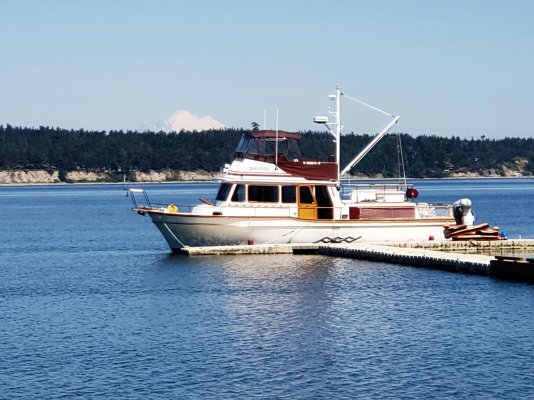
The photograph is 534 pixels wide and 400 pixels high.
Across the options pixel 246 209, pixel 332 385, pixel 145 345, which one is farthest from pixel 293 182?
pixel 332 385

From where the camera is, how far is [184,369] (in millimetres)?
26359

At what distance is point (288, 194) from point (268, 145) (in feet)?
8.94

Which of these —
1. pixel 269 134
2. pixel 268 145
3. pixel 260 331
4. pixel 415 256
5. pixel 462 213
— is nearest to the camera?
pixel 260 331

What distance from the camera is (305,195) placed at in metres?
49.0

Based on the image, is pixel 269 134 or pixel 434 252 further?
pixel 269 134

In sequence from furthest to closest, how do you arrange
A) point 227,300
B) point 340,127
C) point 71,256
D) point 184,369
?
1. point 71,256
2. point 340,127
3. point 227,300
4. point 184,369

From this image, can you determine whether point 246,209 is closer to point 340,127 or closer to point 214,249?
point 214,249

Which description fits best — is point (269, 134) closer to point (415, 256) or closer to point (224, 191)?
point (224, 191)

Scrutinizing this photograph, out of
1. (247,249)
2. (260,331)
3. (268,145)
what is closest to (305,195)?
(268,145)

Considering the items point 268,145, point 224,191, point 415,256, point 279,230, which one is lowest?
point 415,256

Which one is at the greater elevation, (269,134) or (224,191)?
(269,134)

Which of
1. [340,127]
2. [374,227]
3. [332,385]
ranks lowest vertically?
[332,385]

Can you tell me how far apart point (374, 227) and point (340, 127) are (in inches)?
204

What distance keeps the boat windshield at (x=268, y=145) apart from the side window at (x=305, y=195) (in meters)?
1.64
